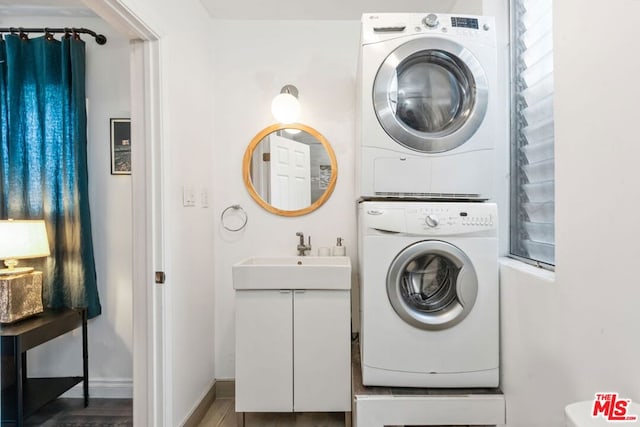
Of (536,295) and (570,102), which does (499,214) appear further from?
(570,102)

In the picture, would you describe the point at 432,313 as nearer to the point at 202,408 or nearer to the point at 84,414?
the point at 202,408

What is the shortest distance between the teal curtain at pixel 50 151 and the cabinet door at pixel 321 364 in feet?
4.83

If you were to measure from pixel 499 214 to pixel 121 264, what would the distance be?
7.83ft

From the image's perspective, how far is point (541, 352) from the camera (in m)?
1.32

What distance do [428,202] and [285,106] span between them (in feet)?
3.69

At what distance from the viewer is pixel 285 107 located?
Answer: 2223 millimetres

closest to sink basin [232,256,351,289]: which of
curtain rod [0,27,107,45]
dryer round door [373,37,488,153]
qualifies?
dryer round door [373,37,488,153]

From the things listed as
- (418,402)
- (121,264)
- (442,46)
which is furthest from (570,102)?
(121,264)

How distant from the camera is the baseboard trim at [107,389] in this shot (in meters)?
2.35

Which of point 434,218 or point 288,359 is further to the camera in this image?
point 288,359

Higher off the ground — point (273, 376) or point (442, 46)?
point (442, 46)

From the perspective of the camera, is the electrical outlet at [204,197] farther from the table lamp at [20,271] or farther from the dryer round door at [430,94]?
the dryer round door at [430,94]

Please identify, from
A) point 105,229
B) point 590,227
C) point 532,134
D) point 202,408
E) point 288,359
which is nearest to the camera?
point 590,227

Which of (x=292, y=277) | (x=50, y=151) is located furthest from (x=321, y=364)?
(x=50, y=151)
